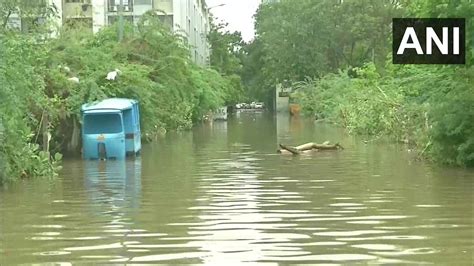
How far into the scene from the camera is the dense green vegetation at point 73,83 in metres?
18.0

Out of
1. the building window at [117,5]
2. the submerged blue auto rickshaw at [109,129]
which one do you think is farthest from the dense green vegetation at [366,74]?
the building window at [117,5]

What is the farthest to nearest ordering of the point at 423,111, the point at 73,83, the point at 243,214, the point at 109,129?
the point at 109,129, the point at 73,83, the point at 423,111, the point at 243,214

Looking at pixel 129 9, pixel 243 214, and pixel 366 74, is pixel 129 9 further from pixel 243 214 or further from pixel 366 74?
pixel 243 214

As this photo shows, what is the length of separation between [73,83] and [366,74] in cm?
2850

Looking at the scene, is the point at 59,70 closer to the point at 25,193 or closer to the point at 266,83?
the point at 25,193

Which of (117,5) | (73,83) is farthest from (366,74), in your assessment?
(73,83)

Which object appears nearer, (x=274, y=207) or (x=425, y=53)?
(x=274, y=207)

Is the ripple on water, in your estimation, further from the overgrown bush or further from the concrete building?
the concrete building

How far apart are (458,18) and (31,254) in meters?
11.8

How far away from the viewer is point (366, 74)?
52.3 meters

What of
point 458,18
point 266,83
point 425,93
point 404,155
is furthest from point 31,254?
point 266,83

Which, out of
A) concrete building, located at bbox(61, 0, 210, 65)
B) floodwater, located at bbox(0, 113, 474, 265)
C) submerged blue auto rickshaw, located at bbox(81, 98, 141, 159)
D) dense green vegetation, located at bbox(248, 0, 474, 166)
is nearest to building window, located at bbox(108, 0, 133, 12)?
concrete building, located at bbox(61, 0, 210, 65)

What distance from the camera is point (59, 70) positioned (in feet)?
89.7

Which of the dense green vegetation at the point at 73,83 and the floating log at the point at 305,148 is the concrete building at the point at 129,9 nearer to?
the dense green vegetation at the point at 73,83
